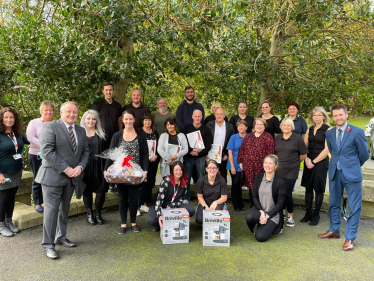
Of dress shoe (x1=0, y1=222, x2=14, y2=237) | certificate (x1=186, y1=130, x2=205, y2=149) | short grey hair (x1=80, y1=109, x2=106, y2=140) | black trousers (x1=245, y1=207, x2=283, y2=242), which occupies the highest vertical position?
short grey hair (x1=80, y1=109, x2=106, y2=140)

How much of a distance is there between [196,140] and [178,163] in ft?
3.06

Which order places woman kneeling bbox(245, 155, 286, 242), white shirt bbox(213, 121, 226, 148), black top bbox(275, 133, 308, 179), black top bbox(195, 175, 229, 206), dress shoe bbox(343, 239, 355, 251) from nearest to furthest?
dress shoe bbox(343, 239, 355, 251), woman kneeling bbox(245, 155, 286, 242), black top bbox(195, 175, 229, 206), black top bbox(275, 133, 308, 179), white shirt bbox(213, 121, 226, 148)

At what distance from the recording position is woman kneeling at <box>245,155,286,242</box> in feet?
14.6

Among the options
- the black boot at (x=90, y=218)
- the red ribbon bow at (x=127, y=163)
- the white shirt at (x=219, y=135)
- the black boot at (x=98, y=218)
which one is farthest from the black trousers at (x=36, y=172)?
the white shirt at (x=219, y=135)

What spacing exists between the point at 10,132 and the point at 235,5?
11.7 ft

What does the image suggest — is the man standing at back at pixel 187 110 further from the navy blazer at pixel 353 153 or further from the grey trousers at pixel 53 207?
the navy blazer at pixel 353 153

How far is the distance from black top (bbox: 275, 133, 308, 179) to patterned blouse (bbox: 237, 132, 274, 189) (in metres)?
0.25

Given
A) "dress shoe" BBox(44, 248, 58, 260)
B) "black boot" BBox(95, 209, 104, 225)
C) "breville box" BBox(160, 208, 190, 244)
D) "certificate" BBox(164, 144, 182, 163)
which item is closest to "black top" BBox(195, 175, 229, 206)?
"breville box" BBox(160, 208, 190, 244)

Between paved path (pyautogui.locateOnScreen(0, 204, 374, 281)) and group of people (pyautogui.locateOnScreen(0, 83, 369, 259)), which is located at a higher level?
group of people (pyautogui.locateOnScreen(0, 83, 369, 259))

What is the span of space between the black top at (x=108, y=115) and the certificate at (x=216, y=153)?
176cm

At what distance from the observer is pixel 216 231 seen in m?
4.21

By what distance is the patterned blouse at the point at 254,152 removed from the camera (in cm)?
509

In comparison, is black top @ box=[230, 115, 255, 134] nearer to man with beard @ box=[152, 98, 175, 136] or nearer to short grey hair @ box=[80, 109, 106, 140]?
man with beard @ box=[152, 98, 175, 136]

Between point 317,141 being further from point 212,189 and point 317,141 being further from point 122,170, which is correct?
point 122,170
